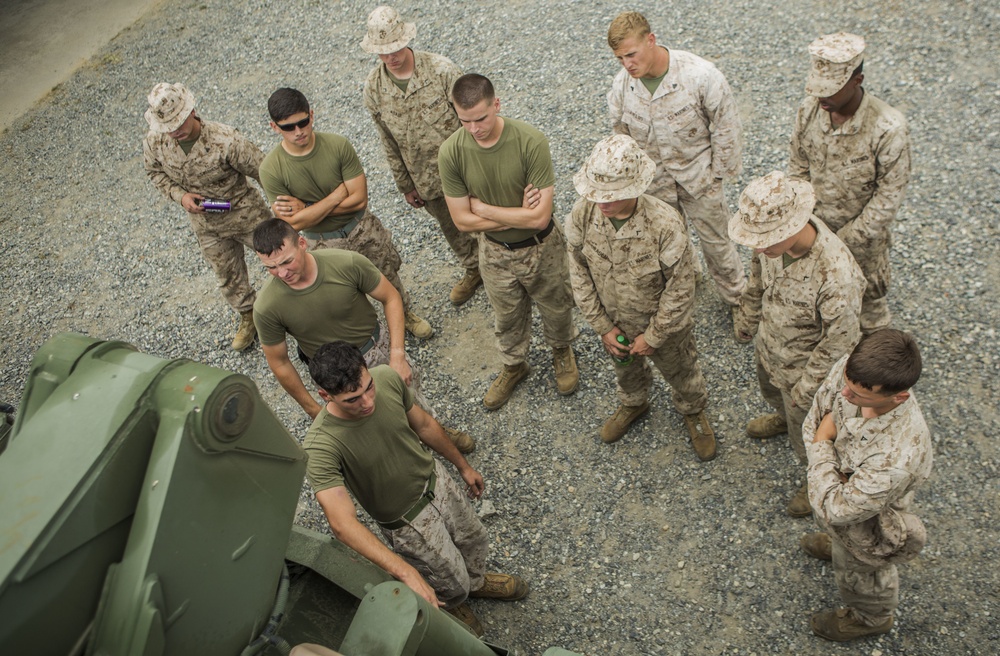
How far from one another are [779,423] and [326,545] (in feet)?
9.41

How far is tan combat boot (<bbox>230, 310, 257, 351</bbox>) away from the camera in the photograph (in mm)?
6867

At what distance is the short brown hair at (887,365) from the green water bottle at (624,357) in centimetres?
172

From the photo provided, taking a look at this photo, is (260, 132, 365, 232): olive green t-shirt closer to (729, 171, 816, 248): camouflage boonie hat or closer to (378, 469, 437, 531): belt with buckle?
(378, 469, 437, 531): belt with buckle

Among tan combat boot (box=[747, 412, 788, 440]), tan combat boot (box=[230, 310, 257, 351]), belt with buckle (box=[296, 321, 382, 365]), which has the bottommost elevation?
tan combat boot (box=[230, 310, 257, 351])

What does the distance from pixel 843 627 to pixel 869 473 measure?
1139 millimetres

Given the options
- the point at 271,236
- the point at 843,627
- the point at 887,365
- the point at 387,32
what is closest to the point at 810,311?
the point at 887,365

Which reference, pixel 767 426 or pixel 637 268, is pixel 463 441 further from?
pixel 767 426

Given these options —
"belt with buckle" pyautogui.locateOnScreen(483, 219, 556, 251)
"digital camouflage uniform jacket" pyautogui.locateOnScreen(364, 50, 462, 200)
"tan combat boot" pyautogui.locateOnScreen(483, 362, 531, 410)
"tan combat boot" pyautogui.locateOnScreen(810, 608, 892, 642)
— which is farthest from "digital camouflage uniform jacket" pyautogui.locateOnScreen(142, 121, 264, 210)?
"tan combat boot" pyautogui.locateOnScreen(810, 608, 892, 642)

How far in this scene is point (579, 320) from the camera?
627 cm

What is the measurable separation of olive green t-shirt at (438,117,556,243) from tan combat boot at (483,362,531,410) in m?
1.13

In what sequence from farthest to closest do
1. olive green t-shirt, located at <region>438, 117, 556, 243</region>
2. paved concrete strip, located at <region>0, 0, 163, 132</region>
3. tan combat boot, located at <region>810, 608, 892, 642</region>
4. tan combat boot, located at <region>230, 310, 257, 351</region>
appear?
1. paved concrete strip, located at <region>0, 0, 163, 132</region>
2. tan combat boot, located at <region>230, 310, 257, 351</region>
3. olive green t-shirt, located at <region>438, 117, 556, 243</region>
4. tan combat boot, located at <region>810, 608, 892, 642</region>

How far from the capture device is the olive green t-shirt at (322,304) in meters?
4.64

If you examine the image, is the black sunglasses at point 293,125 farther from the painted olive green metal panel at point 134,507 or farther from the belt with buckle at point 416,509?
the painted olive green metal panel at point 134,507

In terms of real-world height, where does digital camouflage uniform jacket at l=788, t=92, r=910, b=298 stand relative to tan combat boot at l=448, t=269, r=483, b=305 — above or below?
above
